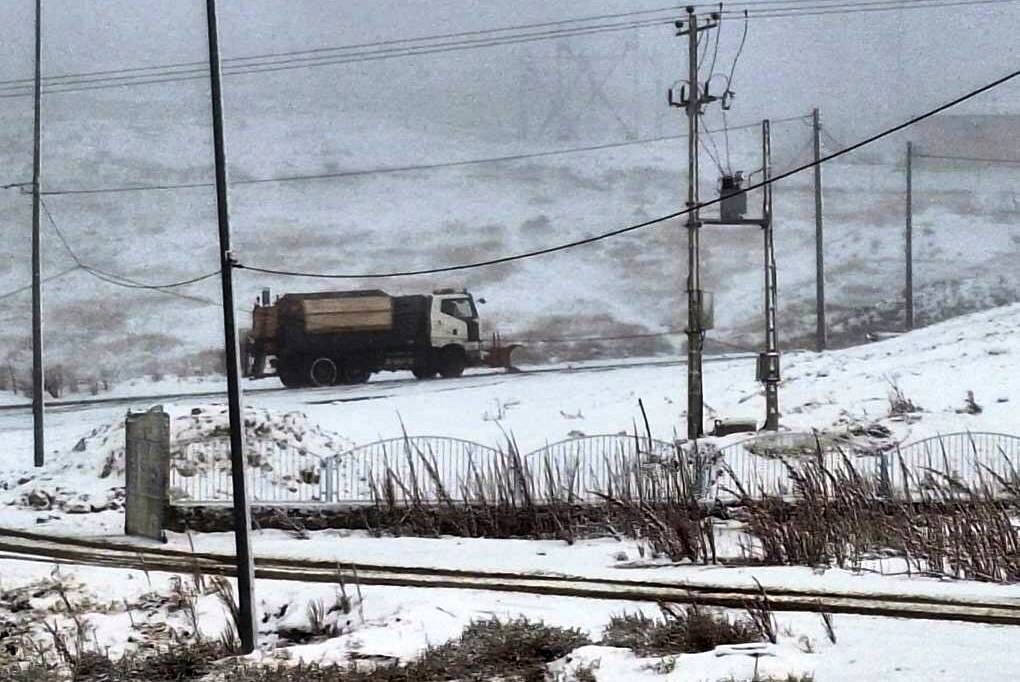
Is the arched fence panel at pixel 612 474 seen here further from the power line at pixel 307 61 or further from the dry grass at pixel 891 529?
the power line at pixel 307 61

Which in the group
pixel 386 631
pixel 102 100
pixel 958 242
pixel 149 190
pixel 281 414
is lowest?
pixel 386 631

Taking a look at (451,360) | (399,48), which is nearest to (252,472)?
(451,360)

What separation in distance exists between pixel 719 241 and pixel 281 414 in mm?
21866

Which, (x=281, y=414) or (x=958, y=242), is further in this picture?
(x=958, y=242)

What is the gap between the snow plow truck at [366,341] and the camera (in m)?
30.9

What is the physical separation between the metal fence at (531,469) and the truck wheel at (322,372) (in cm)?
704

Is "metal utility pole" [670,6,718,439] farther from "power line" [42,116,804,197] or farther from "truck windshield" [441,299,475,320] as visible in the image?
"power line" [42,116,804,197]

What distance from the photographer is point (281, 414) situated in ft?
74.1

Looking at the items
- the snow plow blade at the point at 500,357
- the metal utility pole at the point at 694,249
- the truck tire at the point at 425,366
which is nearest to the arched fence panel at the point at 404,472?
the metal utility pole at the point at 694,249

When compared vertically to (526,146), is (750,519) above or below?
below

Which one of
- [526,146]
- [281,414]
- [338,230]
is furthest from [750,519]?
[526,146]

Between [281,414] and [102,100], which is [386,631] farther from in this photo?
[102,100]

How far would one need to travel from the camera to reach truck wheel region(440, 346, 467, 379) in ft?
102

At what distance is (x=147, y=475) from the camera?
1825 cm
